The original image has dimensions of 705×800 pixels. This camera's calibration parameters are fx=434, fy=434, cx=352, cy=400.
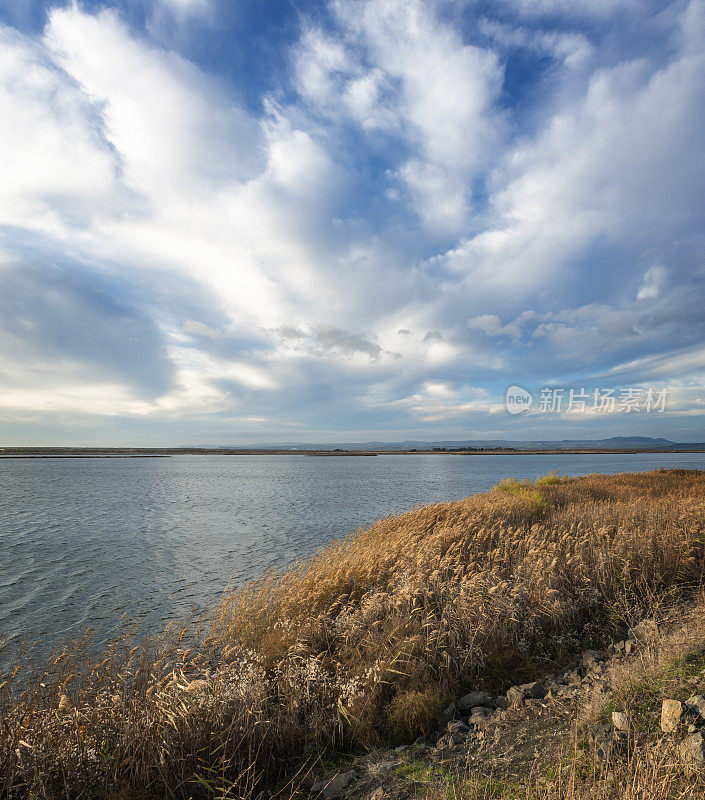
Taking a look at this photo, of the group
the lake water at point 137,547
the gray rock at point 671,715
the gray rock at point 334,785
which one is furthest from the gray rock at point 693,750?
the lake water at point 137,547

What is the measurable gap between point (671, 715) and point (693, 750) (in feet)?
1.85

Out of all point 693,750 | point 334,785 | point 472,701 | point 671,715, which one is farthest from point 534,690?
point 334,785

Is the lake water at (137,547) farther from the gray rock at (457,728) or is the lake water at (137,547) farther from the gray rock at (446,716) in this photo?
the gray rock at (457,728)

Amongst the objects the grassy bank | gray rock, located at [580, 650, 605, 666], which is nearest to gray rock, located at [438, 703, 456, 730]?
the grassy bank

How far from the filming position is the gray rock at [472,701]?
6.43 meters

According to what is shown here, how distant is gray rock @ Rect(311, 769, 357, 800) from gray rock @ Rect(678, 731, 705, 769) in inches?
137

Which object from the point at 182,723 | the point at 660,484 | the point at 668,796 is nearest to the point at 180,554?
the point at 182,723

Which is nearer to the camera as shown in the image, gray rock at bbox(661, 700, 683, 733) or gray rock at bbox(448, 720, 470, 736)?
gray rock at bbox(661, 700, 683, 733)

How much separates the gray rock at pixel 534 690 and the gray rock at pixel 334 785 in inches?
110

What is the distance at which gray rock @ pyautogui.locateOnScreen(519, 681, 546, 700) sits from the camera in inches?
251

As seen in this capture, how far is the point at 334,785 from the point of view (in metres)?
5.07

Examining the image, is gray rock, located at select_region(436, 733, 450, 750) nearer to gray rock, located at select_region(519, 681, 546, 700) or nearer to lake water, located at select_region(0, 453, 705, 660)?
gray rock, located at select_region(519, 681, 546, 700)

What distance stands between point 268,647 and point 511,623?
4.58 m

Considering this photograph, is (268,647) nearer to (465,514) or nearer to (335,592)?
(335,592)
